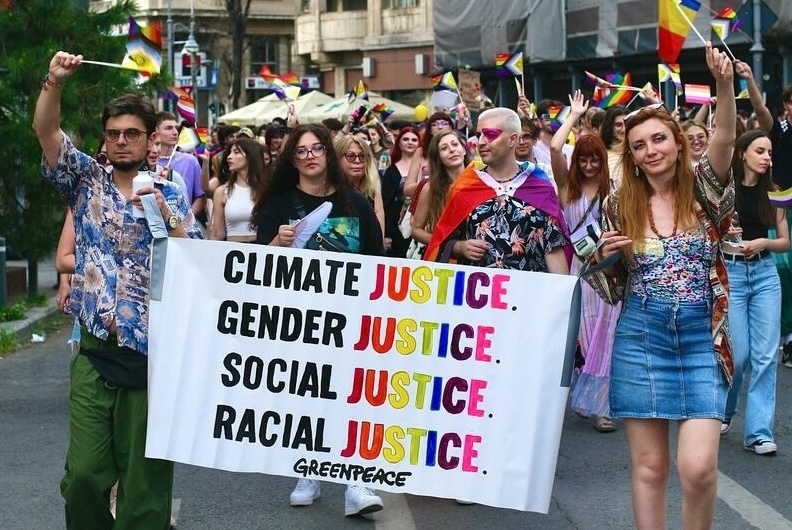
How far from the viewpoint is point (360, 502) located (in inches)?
260

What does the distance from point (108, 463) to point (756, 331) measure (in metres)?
4.12

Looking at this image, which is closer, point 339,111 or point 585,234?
point 585,234

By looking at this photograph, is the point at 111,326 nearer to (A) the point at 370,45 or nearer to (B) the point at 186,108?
(B) the point at 186,108

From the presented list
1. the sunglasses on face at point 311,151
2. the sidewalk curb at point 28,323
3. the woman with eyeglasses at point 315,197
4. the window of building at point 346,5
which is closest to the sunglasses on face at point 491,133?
the woman with eyeglasses at point 315,197

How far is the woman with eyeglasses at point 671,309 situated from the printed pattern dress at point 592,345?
3178 millimetres

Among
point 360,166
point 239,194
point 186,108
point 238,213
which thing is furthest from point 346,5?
point 360,166

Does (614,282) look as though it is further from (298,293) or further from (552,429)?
(298,293)

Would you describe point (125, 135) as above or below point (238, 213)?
above

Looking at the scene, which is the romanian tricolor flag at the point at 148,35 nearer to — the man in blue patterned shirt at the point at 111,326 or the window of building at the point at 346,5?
the man in blue patterned shirt at the point at 111,326

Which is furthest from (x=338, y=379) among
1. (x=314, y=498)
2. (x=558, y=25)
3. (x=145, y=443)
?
(x=558, y=25)

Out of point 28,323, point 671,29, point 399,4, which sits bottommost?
point 28,323

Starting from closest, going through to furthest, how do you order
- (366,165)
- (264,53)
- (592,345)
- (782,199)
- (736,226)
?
(782,199), (736,226), (592,345), (366,165), (264,53)

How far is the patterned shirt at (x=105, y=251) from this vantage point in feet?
17.7

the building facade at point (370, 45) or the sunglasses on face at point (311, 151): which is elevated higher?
the building facade at point (370, 45)
